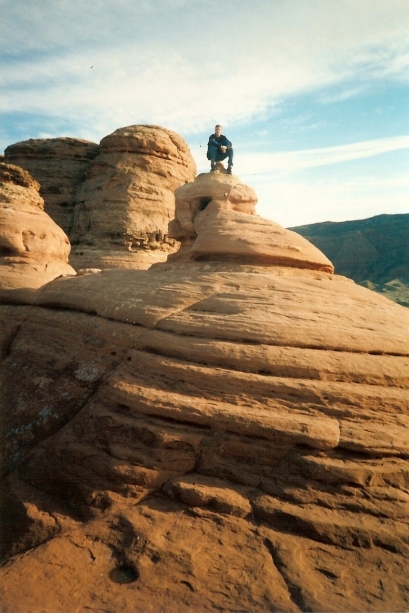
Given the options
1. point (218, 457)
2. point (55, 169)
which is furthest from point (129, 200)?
point (218, 457)

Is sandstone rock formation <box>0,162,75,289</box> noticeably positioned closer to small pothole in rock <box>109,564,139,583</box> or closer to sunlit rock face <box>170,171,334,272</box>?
sunlit rock face <box>170,171,334,272</box>

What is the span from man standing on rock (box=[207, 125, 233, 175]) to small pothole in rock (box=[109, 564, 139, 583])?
7.78 metres

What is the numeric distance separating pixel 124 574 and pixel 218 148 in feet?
27.2

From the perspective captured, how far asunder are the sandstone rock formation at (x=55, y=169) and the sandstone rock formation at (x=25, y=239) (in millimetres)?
9937

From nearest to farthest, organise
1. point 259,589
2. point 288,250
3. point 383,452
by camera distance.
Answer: point 259,589 < point 383,452 < point 288,250

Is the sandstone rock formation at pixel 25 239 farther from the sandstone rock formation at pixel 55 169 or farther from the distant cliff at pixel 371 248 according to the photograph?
the distant cliff at pixel 371 248

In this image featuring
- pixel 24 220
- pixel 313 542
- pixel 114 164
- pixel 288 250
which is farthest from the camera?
pixel 114 164

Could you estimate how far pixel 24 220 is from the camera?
1086 cm

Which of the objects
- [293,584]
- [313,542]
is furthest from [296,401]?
[293,584]

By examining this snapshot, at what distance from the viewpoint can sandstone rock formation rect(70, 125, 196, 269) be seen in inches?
794

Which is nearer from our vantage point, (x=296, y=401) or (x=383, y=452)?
(x=383, y=452)

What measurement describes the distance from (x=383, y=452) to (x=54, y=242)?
951cm

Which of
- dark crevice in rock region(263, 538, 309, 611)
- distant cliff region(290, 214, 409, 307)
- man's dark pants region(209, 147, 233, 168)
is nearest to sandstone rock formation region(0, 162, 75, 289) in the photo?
man's dark pants region(209, 147, 233, 168)

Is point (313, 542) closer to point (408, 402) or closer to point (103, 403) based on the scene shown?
point (408, 402)
